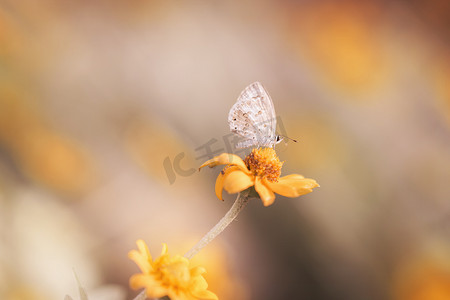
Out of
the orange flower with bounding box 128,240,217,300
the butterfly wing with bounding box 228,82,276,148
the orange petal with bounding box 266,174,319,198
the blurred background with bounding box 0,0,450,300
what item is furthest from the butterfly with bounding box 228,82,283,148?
the blurred background with bounding box 0,0,450,300

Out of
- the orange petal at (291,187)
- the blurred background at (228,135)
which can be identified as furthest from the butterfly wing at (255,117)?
the blurred background at (228,135)

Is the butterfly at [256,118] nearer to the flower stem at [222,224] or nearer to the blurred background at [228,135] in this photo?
the flower stem at [222,224]

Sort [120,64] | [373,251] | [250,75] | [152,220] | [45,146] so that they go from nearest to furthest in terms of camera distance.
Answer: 1. [45,146]
2. [152,220]
3. [120,64]
4. [373,251]
5. [250,75]

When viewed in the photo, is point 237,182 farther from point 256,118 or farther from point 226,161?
point 256,118

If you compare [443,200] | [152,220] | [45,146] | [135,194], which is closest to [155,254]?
[152,220]

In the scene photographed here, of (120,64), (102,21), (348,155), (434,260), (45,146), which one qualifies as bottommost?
(434,260)

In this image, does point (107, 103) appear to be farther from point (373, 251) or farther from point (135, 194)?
point (373, 251)
